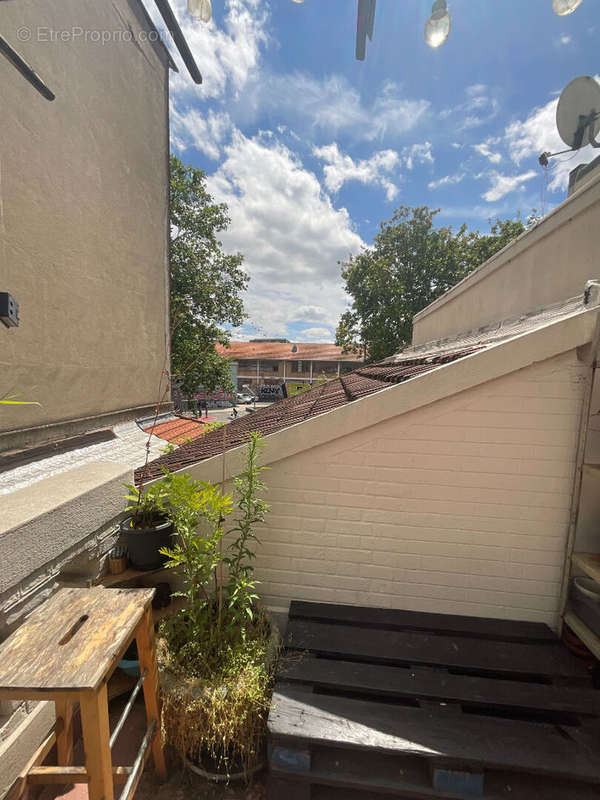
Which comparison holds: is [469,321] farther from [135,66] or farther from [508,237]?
[508,237]

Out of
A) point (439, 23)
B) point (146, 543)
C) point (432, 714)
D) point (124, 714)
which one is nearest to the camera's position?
point (124, 714)

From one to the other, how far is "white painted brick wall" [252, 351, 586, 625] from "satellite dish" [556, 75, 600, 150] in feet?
15.1

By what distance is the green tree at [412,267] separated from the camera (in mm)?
17953

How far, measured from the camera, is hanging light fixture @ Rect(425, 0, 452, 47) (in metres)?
2.69

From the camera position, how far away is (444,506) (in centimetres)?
231

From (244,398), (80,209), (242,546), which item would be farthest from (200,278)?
(244,398)

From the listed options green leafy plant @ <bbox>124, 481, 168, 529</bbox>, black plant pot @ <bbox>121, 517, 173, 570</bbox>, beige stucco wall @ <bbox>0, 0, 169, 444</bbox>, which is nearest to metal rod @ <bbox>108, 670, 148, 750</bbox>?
black plant pot @ <bbox>121, 517, 173, 570</bbox>

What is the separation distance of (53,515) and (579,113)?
761 centimetres

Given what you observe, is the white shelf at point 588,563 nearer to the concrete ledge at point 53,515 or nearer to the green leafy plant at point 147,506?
the green leafy plant at point 147,506

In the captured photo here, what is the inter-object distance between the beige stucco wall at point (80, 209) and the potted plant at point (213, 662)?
2.70 metres

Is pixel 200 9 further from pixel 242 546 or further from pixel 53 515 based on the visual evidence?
pixel 242 546

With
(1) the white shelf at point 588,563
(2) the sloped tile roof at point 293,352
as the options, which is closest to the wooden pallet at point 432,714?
(1) the white shelf at point 588,563

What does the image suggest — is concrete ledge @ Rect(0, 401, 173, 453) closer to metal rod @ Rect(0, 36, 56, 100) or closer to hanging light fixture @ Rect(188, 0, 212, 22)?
metal rod @ Rect(0, 36, 56, 100)

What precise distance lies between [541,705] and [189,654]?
2157mm
